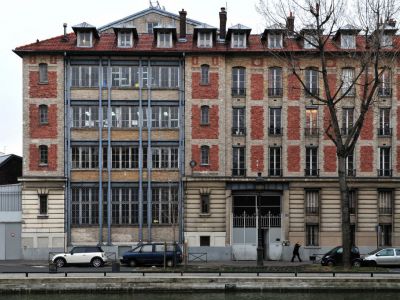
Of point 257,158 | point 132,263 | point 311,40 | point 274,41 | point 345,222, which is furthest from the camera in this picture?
point 274,41

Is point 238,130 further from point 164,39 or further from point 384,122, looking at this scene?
point 384,122

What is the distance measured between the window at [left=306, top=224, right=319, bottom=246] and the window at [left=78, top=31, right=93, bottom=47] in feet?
69.8

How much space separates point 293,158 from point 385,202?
7.57m

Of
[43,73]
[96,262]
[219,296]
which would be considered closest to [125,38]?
[43,73]

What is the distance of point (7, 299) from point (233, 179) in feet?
77.7

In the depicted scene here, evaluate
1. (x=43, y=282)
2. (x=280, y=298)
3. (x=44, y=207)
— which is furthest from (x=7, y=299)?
(x=44, y=207)

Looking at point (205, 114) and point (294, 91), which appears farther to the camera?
point (294, 91)

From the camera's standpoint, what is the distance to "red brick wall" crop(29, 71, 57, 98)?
54.1 meters

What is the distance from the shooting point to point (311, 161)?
55.0m

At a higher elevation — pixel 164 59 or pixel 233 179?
pixel 164 59

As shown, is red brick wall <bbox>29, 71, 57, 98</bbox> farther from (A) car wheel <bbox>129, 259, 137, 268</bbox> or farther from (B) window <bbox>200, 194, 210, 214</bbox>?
(A) car wheel <bbox>129, 259, 137, 268</bbox>

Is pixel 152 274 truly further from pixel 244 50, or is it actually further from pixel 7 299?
pixel 244 50

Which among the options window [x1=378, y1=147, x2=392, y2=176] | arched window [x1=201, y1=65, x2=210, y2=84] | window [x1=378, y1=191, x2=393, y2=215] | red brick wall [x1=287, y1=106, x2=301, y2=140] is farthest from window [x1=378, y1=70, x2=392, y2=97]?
arched window [x1=201, y1=65, x2=210, y2=84]

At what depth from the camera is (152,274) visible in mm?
37781
